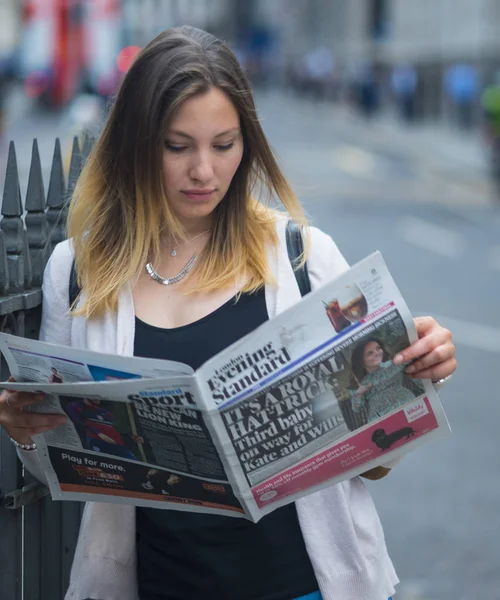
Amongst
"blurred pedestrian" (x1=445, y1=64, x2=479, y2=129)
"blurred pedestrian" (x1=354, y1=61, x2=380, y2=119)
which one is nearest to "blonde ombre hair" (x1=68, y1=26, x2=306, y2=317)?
"blurred pedestrian" (x1=445, y1=64, x2=479, y2=129)

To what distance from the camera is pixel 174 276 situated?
2.36 meters

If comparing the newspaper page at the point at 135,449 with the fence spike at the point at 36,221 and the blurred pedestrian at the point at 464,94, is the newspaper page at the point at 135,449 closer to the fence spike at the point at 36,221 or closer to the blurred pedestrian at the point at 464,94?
the fence spike at the point at 36,221

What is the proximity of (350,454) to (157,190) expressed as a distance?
0.61m

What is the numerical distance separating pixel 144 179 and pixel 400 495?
3983 millimetres

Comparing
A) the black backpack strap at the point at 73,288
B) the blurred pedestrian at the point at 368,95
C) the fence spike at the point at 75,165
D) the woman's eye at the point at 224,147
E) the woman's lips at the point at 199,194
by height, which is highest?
the woman's eye at the point at 224,147

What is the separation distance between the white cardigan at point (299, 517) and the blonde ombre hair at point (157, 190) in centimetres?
4

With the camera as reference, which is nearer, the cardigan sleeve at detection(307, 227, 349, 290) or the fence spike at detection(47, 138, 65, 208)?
the cardigan sleeve at detection(307, 227, 349, 290)

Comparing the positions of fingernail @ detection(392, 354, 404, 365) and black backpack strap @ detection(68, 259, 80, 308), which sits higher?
black backpack strap @ detection(68, 259, 80, 308)

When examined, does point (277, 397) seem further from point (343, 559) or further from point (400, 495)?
point (400, 495)

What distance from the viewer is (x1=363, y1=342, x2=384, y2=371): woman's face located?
6.91 feet

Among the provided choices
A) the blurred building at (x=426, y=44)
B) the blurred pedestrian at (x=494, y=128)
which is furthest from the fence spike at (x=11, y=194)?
the blurred building at (x=426, y=44)

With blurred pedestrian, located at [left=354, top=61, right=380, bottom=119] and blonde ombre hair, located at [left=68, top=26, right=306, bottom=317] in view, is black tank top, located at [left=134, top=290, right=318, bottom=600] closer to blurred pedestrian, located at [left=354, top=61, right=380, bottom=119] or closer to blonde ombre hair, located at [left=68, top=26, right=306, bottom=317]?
blonde ombre hair, located at [left=68, top=26, right=306, bottom=317]

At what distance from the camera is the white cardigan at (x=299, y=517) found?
2.25m

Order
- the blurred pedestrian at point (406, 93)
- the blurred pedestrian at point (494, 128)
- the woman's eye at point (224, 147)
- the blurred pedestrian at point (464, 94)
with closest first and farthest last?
the woman's eye at point (224, 147)
the blurred pedestrian at point (494, 128)
the blurred pedestrian at point (464, 94)
the blurred pedestrian at point (406, 93)
